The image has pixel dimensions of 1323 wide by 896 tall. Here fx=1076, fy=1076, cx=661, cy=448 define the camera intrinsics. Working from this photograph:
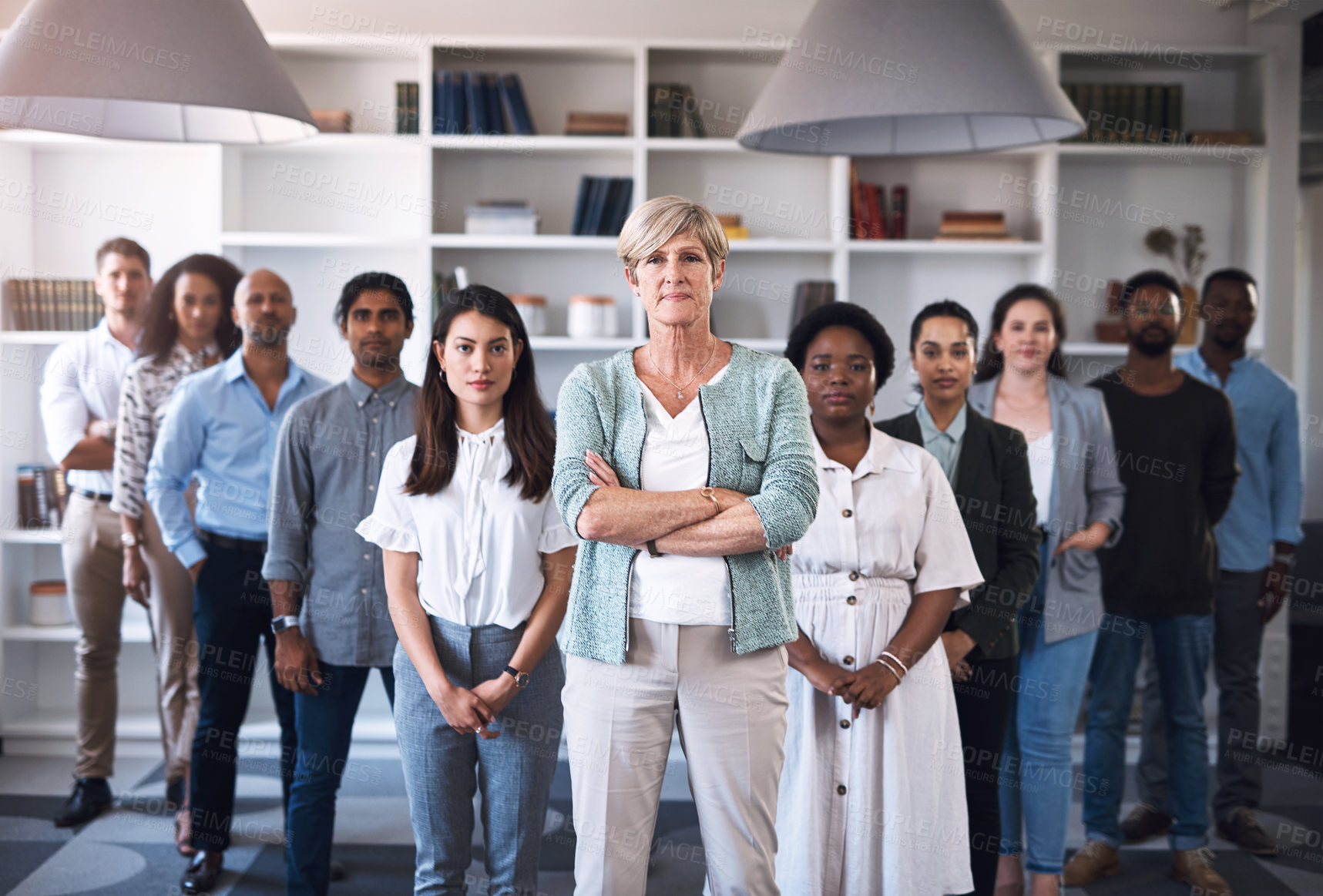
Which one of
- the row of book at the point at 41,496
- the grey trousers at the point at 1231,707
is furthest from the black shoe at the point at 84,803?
the grey trousers at the point at 1231,707

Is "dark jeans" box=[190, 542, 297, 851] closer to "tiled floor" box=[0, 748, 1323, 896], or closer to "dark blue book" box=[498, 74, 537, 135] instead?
"tiled floor" box=[0, 748, 1323, 896]

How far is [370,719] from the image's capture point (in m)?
4.24

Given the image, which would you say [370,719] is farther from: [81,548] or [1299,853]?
[1299,853]

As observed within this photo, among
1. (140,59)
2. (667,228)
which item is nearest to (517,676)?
(667,228)

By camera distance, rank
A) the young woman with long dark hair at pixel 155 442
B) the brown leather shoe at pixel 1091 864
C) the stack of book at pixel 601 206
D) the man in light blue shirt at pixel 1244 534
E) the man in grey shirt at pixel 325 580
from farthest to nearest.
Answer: the stack of book at pixel 601 206 < the man in light blue shirt at pixel 1244 534 < the young woman with long dark hair at pixel 155 442 < the brown leather shoe at pixel 1091 864 < the man in grey shirt at pixel 325 580

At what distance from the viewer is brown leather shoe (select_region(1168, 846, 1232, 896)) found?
295 centimetres

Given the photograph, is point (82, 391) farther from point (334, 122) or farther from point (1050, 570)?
point (1050, 570)

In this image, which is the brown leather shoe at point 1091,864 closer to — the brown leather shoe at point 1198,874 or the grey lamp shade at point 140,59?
the brown leather shoe at point 1198,874

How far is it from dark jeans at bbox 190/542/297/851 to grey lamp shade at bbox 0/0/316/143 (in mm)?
1221

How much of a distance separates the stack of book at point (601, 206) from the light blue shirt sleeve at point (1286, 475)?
2.40 metres

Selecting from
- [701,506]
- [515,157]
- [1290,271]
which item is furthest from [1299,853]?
[515,157]

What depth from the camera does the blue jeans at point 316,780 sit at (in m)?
2.46

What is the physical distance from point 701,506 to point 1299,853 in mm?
2595

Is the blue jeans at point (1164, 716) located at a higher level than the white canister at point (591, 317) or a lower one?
lower
